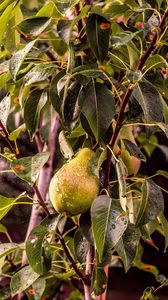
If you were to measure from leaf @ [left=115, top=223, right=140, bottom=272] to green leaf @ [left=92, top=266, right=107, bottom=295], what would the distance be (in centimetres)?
5

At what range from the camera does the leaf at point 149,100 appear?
713 millimetres

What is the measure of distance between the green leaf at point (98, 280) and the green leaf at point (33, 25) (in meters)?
0.37

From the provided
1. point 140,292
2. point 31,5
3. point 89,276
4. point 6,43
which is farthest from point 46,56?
point 140,292

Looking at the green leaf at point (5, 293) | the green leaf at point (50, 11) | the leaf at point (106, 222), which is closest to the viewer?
the leaf at point (106, 222)

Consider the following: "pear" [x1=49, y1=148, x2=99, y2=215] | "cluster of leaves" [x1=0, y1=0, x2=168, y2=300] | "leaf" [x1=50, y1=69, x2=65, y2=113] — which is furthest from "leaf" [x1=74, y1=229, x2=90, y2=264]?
"leaf" [x1=50, y1=69, x2=65, y2=113]

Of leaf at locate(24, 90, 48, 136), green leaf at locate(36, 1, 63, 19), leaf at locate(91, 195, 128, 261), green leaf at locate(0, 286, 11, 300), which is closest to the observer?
leaf at locate(91, 195, 128, 261)

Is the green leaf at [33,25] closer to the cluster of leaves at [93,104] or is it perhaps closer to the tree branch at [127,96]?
the cluster of leaves at [93,104]

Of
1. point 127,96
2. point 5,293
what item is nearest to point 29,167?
point 127,96

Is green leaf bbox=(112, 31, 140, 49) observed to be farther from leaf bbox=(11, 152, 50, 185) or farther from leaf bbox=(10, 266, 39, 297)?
leaf bbox=(10, 266, 39, 297)

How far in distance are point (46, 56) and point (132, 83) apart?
483 mm

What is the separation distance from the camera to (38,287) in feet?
2.84

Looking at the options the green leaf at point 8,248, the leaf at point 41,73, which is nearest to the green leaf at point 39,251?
the green leaf at point 8,248

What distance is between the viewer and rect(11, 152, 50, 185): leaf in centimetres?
73

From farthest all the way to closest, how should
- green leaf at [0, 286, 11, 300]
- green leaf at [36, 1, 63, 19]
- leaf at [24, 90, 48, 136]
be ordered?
green leaf at [0, 286, 11, 300], leaf at [24, 90, 48, 136], green leaf at [36, 1, 63, 19]
